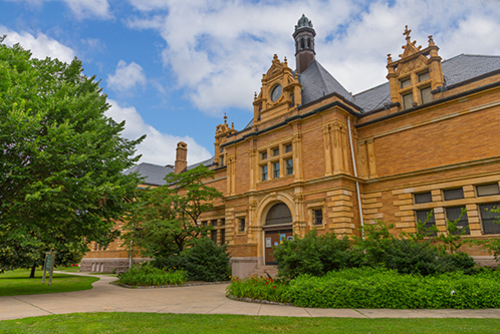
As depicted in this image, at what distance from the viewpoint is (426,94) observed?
22.5 meters

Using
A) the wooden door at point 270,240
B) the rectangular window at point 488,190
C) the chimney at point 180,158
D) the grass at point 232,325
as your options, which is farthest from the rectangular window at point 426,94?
the chimney at point 180,158

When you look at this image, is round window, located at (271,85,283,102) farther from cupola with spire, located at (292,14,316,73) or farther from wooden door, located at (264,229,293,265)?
wooden door, located at (264,229,293,265)

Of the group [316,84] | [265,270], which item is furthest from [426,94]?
[265,270]

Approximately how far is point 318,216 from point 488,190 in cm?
1020

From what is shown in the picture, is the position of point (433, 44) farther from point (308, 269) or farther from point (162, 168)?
point (162, 168)

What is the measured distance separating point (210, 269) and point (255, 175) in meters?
8.82

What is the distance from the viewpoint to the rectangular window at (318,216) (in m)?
23.0

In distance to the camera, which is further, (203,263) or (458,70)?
(203,263)

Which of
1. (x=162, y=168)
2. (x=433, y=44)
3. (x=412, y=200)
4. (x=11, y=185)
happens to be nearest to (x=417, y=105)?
(x=433, y=44)

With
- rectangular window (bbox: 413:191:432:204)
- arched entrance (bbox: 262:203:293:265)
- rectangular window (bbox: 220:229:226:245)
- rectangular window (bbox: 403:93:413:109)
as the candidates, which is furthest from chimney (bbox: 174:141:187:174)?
rectangular window (bbox: 413:191:432:204)

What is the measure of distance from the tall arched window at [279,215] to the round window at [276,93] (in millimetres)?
9718

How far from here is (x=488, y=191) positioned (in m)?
18.5

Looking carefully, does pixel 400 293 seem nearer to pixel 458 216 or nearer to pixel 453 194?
pixel 458 216

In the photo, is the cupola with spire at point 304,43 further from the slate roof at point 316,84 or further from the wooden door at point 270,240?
the wooden door at point 270,240
